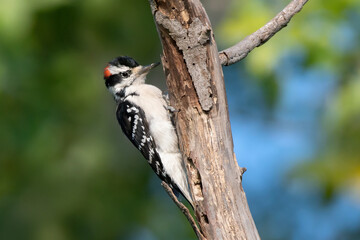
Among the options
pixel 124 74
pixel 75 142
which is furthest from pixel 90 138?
pixel 124 74

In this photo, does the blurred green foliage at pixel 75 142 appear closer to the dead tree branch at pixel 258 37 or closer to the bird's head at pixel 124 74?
the bird's head at pixel 124 74

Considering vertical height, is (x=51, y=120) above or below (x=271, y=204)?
below

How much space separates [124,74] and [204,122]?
87.5 inches

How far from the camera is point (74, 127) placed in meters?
9.61

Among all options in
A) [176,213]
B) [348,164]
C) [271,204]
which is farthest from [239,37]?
[271,204]

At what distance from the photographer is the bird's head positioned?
18.9 ft

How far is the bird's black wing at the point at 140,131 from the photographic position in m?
5.54

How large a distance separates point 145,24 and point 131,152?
2269mm

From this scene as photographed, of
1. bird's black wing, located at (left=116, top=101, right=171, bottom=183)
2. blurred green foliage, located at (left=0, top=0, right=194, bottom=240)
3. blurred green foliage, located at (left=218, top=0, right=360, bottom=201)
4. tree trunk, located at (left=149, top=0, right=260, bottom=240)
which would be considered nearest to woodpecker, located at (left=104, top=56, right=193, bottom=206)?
bird's black wing, located at (left=116, top=101, right=171, bottom=183)

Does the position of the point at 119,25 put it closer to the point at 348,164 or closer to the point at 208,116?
the point at 348,164

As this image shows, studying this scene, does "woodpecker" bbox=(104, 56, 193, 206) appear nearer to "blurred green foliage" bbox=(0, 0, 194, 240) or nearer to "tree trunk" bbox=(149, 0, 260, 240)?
"tree trunk" bbox=(149, 0, 260, 240)

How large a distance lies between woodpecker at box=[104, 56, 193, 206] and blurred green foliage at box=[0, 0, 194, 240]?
108 inches

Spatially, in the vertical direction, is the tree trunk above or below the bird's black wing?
below

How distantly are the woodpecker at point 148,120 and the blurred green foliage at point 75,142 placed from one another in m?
2.73
